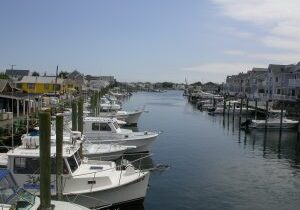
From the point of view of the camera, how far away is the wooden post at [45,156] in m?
14.7

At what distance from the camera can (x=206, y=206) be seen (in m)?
22.6

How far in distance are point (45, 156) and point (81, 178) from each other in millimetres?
4603

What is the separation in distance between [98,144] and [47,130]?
1693cm

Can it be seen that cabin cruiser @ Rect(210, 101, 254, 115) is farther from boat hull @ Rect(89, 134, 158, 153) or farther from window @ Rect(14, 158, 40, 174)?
window @ Rect(14, 158, 40, 174)

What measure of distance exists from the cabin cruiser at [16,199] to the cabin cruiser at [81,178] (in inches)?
103

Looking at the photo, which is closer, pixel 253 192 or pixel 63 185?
pixel 63 185

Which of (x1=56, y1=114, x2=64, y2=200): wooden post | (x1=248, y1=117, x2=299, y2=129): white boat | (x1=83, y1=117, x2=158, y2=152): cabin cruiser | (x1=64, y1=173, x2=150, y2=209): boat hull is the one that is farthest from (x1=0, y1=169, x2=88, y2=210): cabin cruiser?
(x1=248, y1=117, x2=299, y2=129): white boat

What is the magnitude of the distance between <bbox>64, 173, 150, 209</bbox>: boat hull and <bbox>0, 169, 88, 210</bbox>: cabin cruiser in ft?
11.5

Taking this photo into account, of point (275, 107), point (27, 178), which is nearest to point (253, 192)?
point (27, 178)

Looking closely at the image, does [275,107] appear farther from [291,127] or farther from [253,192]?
[253,192]

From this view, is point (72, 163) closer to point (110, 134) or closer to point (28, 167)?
point (28, 167)

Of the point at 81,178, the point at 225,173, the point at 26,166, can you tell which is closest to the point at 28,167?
the point at 26,166

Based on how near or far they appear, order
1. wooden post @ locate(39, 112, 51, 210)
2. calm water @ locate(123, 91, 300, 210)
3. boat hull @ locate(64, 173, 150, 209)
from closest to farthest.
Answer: wooden post @ locate(39, 112, 51, 210), boat hull @ locate(64, 173, 150, 209), calm water @ locate(123, 91, 300, 210)

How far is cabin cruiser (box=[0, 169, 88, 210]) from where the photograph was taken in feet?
46.8
